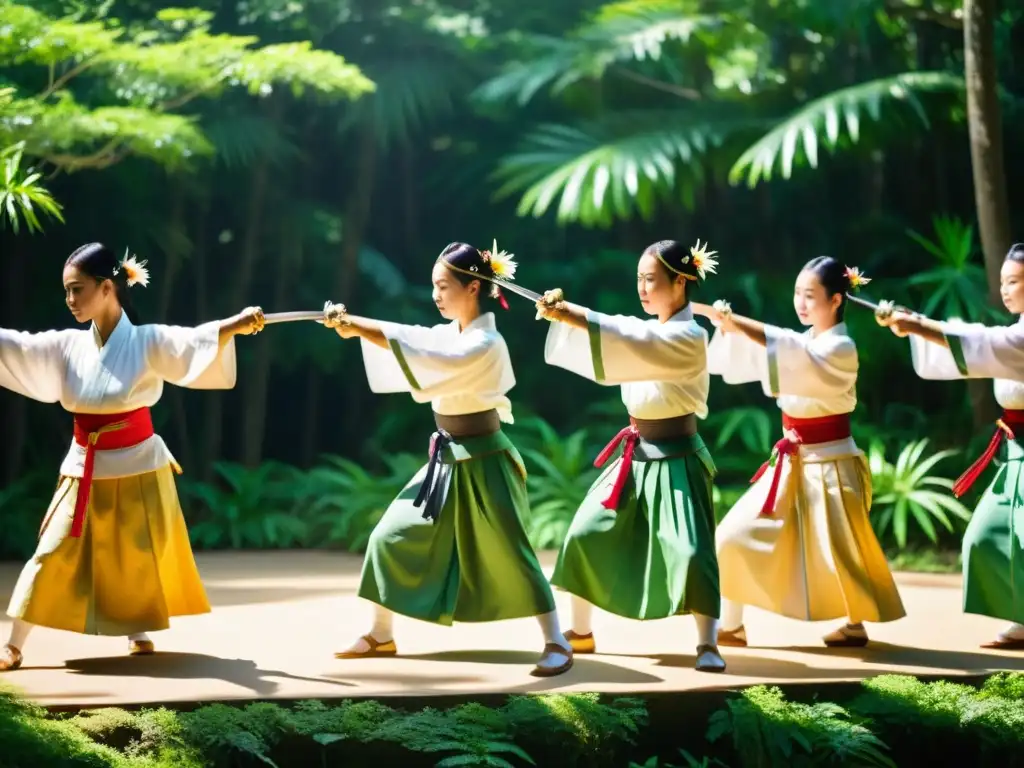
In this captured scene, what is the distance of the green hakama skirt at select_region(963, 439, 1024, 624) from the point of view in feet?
15.9

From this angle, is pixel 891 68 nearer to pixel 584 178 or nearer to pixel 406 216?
pixel 584 178

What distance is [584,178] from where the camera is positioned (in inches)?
343

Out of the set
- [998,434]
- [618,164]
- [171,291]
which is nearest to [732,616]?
[998,434]

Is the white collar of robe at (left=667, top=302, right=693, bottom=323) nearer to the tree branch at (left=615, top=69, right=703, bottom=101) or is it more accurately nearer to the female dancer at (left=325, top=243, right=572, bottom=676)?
the female dancer at (left=325, top=243, right=572, bottom=676)

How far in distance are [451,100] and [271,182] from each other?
169cm

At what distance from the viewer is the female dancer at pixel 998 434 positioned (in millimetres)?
4777

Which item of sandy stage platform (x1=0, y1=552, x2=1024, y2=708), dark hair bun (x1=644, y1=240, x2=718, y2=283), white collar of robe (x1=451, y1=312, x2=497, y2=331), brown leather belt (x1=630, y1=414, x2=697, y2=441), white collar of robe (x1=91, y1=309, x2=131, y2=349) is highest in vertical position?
dark hair bun (x1=644, y1=240, x2=718, y2=283)

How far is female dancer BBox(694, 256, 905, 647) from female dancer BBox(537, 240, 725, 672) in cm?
25

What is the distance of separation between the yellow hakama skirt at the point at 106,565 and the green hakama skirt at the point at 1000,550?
2.87m

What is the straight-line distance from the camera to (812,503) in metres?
4.86

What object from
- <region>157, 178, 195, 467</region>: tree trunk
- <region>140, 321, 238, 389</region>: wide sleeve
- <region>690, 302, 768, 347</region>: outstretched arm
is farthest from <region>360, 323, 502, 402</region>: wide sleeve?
<region>157, 178, 195, 467</region>: tree trunk

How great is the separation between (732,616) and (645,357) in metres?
1.15

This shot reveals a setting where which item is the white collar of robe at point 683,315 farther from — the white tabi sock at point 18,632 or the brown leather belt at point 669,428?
the white tabi sock at point 18,632

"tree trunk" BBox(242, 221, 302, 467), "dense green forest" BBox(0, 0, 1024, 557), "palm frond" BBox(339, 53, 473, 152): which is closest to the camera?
"dense green forest" BBox(0, 0, 1024, 557)
